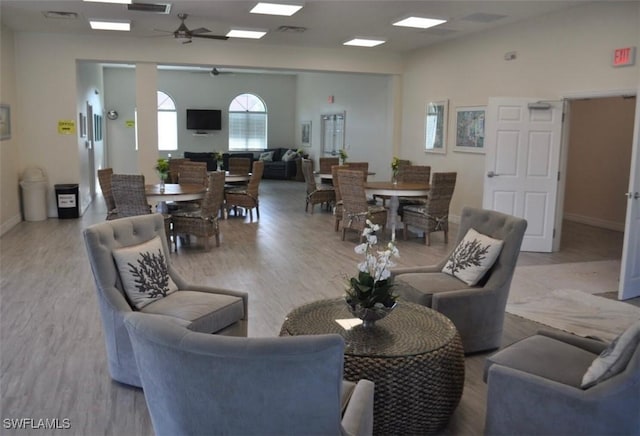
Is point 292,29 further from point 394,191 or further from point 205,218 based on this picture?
point 205,218

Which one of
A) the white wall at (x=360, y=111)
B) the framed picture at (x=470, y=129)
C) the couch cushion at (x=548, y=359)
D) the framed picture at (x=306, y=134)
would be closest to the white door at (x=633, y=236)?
the couch cushion at (x=548, y=359)

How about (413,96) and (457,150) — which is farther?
(413,96)

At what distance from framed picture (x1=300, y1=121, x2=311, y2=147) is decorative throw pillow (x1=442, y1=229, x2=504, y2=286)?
12.8 meters

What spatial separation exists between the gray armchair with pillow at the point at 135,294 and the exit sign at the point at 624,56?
500cm

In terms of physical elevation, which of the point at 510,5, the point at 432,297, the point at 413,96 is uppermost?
the point at 510,5

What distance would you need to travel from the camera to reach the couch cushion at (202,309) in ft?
9.70

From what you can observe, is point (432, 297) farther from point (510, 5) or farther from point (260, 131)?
point (260, 131)

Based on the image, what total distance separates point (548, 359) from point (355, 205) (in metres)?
4.62

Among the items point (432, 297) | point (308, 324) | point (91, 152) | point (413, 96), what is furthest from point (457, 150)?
point (91, 152)

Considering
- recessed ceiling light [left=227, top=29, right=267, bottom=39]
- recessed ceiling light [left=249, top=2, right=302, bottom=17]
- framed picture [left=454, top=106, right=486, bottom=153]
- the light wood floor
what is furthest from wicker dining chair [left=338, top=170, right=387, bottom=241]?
recessed ceiling light [left=227, top=29, right=267, bottom=39]

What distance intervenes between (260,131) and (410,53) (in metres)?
7.93

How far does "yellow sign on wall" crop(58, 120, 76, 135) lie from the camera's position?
886 cm

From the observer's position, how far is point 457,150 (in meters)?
8.88

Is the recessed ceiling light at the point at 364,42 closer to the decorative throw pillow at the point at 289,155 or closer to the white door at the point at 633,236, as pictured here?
the white door at the point at 633,236
